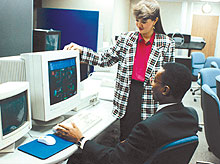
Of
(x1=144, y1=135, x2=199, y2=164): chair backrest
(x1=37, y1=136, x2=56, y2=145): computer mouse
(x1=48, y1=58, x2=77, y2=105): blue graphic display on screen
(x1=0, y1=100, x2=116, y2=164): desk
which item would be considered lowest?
(x1=0, y1=100, x2=116, y2=164): desk

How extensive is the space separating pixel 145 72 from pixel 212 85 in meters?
1.73

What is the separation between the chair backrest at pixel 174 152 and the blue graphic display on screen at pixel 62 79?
795 mm

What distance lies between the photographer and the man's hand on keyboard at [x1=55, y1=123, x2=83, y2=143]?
1450 millimetres

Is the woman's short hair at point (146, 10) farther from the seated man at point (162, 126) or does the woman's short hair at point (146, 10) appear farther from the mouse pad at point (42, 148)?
the mouse pad at point (42, 148)

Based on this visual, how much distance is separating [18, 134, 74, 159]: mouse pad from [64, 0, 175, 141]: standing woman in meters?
0.62

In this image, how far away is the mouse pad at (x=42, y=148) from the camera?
4.28ft

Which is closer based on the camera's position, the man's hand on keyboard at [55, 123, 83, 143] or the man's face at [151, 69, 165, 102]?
the man's face at [151, 69, 165, 102]

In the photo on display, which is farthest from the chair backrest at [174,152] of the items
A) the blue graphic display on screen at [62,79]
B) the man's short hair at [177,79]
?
the blue graphic display on screen at [62,79]

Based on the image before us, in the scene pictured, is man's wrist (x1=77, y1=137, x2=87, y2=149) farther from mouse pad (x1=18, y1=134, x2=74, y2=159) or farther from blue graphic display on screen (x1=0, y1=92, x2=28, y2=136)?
blue graphic display on screen (x1=0, y1=92, x2=28, y2=136)

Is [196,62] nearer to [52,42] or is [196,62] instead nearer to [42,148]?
[52,42]

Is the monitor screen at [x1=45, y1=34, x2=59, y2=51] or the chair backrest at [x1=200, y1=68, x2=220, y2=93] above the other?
the monitor screen at [x1=45, y1=34, x2=59, y2=51]

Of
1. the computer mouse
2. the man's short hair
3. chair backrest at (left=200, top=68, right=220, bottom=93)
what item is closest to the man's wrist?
the computer mouse

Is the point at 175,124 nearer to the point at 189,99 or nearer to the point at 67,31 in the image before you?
the point at 67,31

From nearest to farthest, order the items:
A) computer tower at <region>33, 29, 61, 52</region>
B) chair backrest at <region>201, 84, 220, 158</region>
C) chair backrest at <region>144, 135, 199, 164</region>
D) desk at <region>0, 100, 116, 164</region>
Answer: chair backrest at <region>144, 135, 199, 164</region> → desk at <region>0, 100, 116, 164</region> → chair backrest at <region>201, 84, 220, 158</region> → computer tower at <region>33, 29, 61, 52</region>
